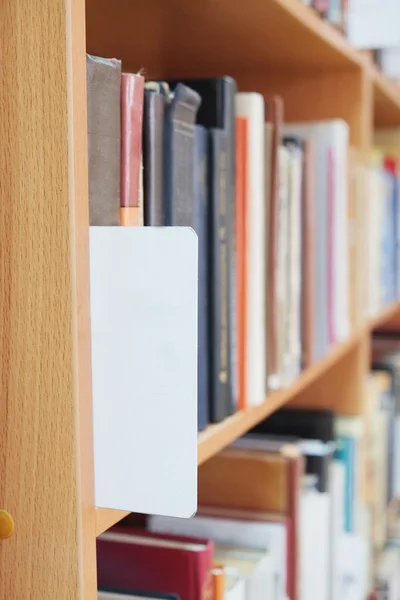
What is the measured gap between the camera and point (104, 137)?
1.76ft

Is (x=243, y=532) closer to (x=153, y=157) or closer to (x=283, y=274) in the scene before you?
(x=283, y=274)

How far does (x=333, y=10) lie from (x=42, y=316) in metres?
0.76

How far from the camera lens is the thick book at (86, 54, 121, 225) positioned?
522 mm

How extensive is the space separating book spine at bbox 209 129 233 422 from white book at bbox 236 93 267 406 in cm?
6

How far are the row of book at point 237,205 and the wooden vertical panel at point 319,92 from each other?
0.27 ft

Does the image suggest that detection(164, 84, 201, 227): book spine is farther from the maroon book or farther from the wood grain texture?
the maroon book

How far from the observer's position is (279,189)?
87cm

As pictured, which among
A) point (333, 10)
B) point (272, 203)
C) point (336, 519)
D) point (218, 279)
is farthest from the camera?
point (336, 519)

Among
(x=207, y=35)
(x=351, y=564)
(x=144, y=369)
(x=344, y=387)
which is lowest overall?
(x=351, y=564)

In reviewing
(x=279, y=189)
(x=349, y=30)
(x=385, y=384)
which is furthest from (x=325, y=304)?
(x=385, y=384)

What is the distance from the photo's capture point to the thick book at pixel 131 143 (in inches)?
21.9

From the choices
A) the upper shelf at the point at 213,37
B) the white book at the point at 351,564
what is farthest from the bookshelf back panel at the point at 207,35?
the white book at the point at 351,564

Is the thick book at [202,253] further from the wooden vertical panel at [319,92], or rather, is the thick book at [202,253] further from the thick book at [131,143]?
the wooden vertical panel at [319,92]

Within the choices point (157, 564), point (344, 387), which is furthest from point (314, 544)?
point (157, 564)
